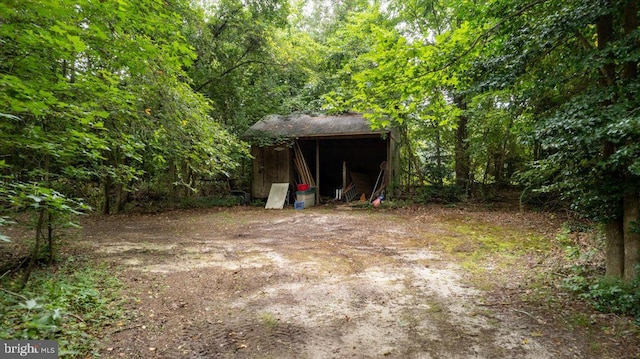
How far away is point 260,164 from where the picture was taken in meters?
13.7

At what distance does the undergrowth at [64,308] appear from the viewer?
251 centimetres

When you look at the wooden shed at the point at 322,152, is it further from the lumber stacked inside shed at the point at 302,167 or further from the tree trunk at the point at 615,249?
the tree trunk at the point at 615,249

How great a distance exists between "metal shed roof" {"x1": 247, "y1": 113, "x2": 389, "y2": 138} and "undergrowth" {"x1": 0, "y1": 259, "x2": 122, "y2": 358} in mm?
8923

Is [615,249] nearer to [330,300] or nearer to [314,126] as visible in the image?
[330,300]

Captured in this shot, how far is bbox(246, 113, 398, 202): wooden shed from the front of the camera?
12398 millimetres

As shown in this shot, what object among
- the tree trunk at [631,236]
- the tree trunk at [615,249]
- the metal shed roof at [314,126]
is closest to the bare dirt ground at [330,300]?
the tree trunk at [631,236]

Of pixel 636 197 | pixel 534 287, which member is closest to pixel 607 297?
pixel 534 287

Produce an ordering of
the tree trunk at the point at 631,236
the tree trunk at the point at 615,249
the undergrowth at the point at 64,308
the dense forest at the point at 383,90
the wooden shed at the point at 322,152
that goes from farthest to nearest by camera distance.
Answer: the wooden shed at the point at 322,152, the tree trunk at the point at 615,249, the tree trunk at the point at 631,236, the dense forest at the point at 383,90, the undergrowth at the point at 64,308

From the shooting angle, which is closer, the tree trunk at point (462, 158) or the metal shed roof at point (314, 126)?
the metal shed roof at point (314, 126)

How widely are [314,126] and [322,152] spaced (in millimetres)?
3369

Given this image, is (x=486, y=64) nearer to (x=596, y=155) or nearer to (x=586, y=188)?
(x=596, y=155)

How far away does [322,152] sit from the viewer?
16562mm

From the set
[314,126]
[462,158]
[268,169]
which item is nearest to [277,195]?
[268,169]

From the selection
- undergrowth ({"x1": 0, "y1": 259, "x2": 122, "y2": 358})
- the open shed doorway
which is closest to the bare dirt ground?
undergrowth ({"x1": 0, "y1": 259, "x2": 122, "y2": 358})
